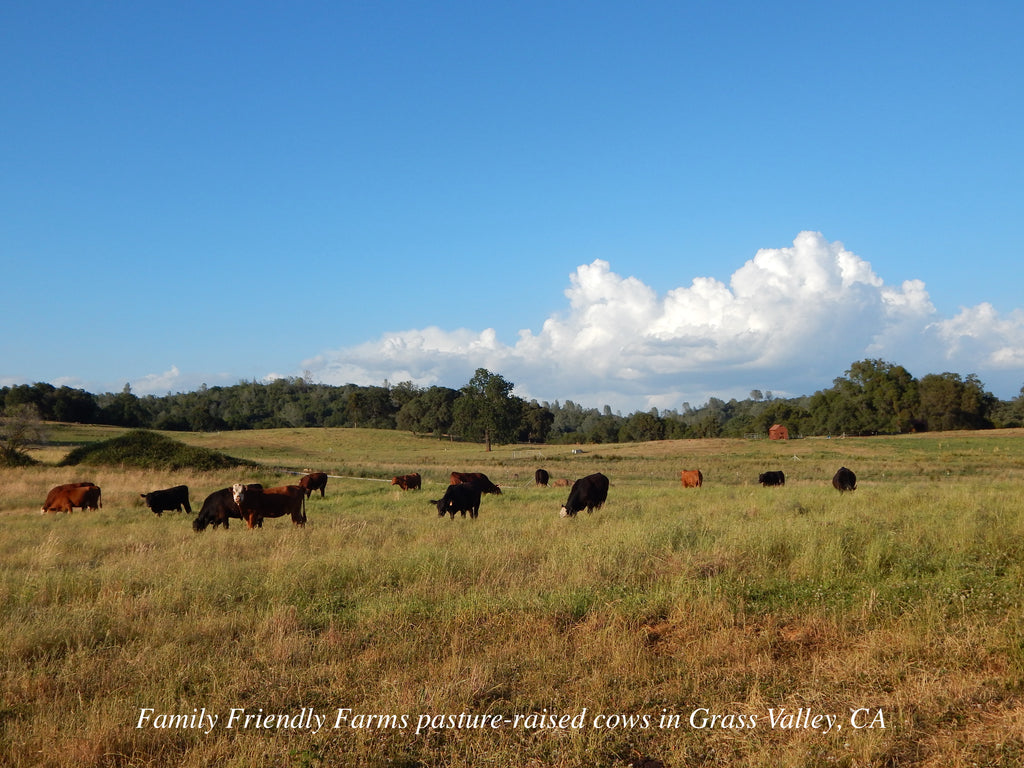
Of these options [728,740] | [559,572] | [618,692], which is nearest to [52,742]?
[618,692]

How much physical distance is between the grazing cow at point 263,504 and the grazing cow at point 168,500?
14.8 ft

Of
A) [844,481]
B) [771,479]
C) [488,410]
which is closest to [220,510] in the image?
[844,481]

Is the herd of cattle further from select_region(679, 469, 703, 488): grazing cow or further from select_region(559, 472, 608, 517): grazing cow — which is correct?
select_region(679, 469, 703, 488): grazing cow

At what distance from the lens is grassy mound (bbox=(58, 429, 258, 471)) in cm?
3325

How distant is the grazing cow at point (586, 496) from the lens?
17.0 meters

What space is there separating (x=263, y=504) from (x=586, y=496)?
327 inches

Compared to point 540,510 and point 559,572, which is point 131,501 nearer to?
point 540,510

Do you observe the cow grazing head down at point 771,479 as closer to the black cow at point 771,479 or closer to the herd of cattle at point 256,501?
the black cow at point 771,479

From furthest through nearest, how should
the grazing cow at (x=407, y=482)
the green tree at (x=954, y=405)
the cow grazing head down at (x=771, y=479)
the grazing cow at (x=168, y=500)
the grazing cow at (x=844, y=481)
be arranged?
1. the green tree at (x=954, y=405)
2. the grazing cow at (x=407, y=482)
3. the cow grazing head down at (x=771, y=479)
4. the grazing cow at (x=844, y=481)
5. the grazing cow at (x=168, y=500)

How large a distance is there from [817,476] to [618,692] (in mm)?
34424

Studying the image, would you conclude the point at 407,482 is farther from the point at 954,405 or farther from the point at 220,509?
the point at 954,405

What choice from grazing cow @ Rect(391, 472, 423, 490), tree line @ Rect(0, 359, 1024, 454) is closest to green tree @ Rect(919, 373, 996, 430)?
tree line @ Rect(0, 359, 1024, 454)

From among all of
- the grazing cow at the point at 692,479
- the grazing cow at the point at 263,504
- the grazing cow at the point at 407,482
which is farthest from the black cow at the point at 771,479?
the grazing cow at the point at 263,504

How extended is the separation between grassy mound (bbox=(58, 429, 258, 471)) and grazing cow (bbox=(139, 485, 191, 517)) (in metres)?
13.7
